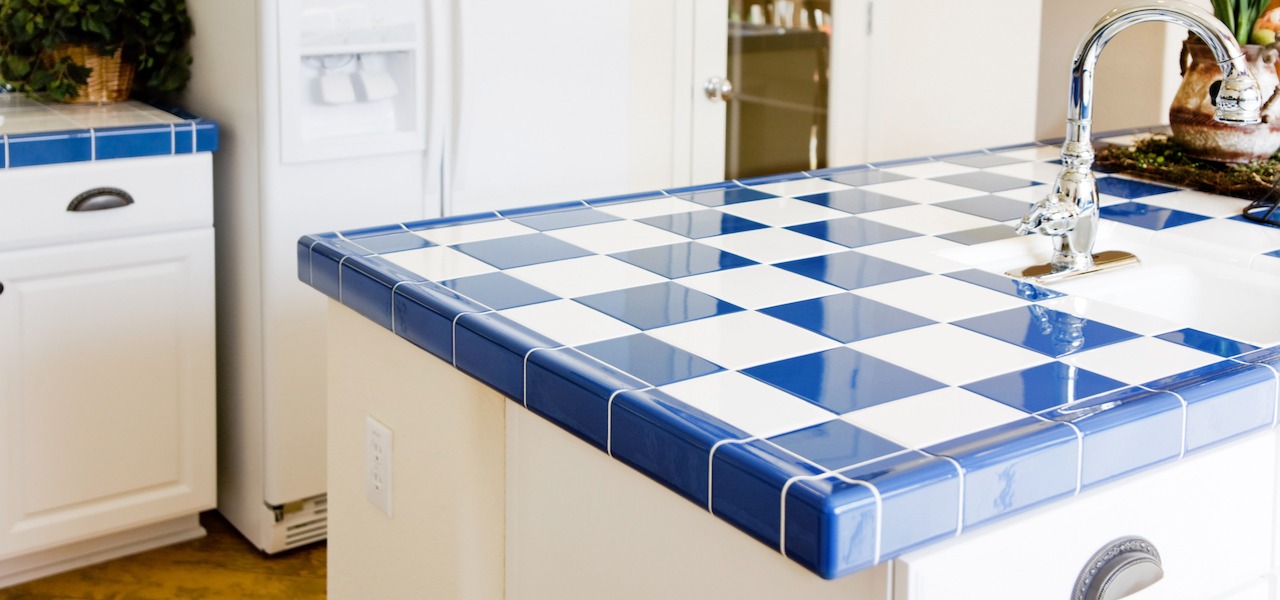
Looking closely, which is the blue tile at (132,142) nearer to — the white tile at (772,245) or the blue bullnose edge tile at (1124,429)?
the white tile at (772,245)

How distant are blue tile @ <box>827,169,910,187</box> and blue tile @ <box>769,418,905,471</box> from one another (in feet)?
3.54

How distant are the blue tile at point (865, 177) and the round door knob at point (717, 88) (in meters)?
1.27

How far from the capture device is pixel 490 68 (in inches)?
113

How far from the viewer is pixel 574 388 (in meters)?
1.17

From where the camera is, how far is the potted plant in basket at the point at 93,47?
2.63 metres

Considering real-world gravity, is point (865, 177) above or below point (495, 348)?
above

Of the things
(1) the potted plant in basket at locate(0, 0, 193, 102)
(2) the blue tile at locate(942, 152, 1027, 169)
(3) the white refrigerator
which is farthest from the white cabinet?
(2) the blue tile at locate(942, 152, 1027, 169)

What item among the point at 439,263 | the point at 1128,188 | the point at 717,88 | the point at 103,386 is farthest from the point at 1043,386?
the point at 717,88

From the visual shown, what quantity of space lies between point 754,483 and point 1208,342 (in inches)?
22.9

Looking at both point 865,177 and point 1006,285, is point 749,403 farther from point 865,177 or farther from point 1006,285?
point 865,177

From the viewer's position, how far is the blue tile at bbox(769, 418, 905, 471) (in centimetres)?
99

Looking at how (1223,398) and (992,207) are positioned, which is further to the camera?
(992,207)

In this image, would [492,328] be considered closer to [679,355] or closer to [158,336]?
[679,355]

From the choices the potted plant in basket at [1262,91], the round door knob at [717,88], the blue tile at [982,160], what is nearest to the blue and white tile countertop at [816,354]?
the potted plant in basket at [1262,91]
